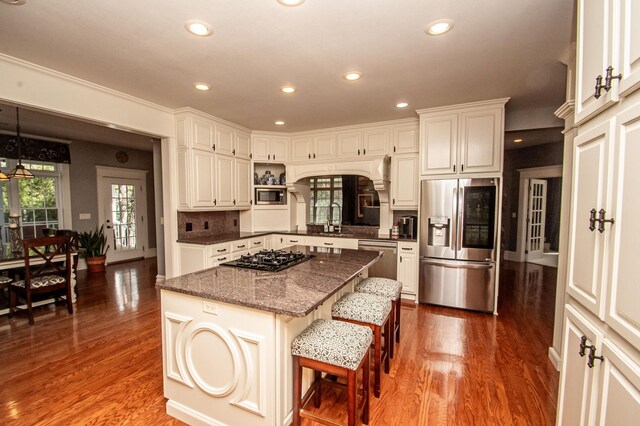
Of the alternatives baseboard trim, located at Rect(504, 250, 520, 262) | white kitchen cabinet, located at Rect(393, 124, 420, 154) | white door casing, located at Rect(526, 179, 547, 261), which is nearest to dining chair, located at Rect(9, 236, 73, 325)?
white kitchen cabinet, located at Rect(393, 124, 420, 154)

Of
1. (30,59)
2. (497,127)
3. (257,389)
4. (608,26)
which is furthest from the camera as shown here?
(497,127)

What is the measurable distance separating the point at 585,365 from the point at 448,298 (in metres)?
2.60

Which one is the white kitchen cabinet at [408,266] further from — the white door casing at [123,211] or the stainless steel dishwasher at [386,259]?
the white door casing at [123,211]

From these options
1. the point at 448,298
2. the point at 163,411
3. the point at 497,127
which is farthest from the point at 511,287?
the point at 163,411

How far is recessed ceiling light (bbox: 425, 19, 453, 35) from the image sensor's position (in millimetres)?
1876

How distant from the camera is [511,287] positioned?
470 centimetres

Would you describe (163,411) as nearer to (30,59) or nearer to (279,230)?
(30,59)

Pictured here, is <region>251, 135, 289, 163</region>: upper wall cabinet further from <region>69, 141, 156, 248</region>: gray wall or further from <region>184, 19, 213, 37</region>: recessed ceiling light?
<region>69, 141, 156, 248</region>: gray wall

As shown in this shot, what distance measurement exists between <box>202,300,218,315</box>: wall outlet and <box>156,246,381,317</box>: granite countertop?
88 mm

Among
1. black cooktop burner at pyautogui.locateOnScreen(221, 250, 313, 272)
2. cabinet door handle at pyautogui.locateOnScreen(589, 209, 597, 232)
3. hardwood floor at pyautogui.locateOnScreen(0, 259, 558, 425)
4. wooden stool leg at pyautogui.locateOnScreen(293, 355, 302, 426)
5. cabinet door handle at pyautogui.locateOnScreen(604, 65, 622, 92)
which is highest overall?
cabinet door handle at pyautogui.locateOnScreen(604, 65, 622, 92)

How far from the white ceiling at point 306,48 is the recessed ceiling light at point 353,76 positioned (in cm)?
6

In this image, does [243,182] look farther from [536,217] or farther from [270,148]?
[536,217]

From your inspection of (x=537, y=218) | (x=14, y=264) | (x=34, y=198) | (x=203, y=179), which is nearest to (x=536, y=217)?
(x=537, y=218)

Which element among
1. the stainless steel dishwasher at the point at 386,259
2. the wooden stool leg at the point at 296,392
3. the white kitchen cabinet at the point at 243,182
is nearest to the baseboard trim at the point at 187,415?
the wooden stool leg at the point at 296,392
